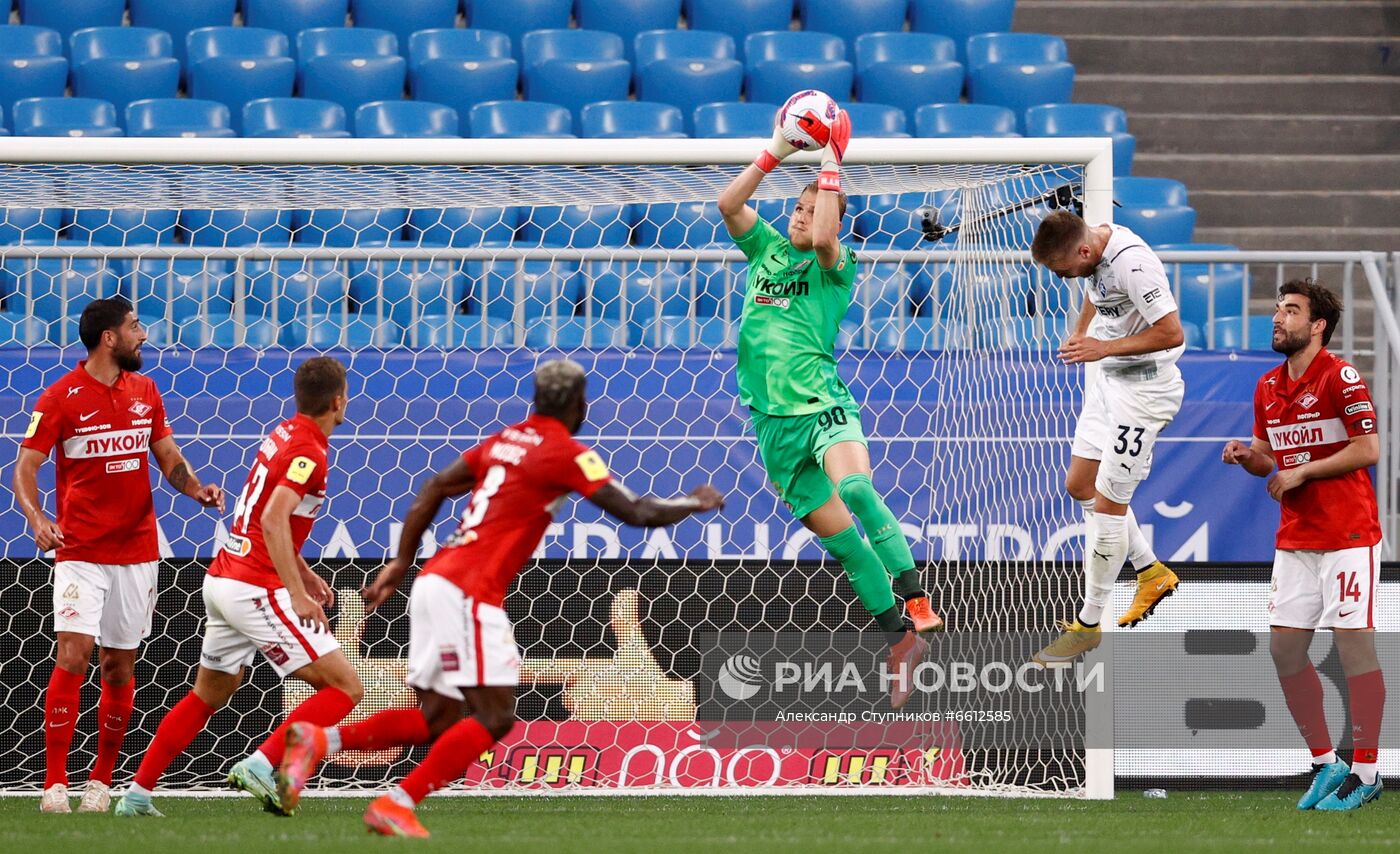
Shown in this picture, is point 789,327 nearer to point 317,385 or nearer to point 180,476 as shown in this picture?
point 317,385

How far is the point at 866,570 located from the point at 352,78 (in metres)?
6.61

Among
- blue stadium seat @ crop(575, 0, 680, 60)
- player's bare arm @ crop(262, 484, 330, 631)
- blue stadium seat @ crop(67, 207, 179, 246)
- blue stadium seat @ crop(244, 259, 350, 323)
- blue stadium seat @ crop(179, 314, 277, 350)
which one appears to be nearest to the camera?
player's bare arm @ crop(262, 484, 330, 631)

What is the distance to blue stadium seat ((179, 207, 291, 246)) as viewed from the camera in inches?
381

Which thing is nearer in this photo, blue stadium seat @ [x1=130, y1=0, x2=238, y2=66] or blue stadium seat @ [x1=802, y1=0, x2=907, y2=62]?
blue stadium seat @ [x1=130, y1=0, x2=238, y2=66]

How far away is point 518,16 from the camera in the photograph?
12562 mm

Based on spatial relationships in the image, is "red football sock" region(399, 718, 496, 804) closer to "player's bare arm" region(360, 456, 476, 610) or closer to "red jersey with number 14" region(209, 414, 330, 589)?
"player's bare arm" region(360, 456, 476, 610)

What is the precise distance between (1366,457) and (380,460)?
4582mm

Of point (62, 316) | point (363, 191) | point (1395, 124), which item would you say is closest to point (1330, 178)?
point (1395, 124)

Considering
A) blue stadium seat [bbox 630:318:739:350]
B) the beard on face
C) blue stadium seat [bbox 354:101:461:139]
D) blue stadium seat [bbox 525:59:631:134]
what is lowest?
the beard on face

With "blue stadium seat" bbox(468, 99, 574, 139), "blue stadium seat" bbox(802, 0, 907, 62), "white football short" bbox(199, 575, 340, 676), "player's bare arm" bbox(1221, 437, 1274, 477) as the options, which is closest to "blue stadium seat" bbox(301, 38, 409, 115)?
"blue stadium seat" bbox(468, 99, 574, 139)

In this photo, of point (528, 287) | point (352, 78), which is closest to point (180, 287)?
point (528, 287)

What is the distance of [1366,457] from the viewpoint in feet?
22.3

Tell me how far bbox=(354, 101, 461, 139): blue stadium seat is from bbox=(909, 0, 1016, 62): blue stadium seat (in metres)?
4.22

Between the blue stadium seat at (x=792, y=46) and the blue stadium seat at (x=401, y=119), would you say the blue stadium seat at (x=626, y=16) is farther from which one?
the blue stadium seat at (x=401, y=119)
